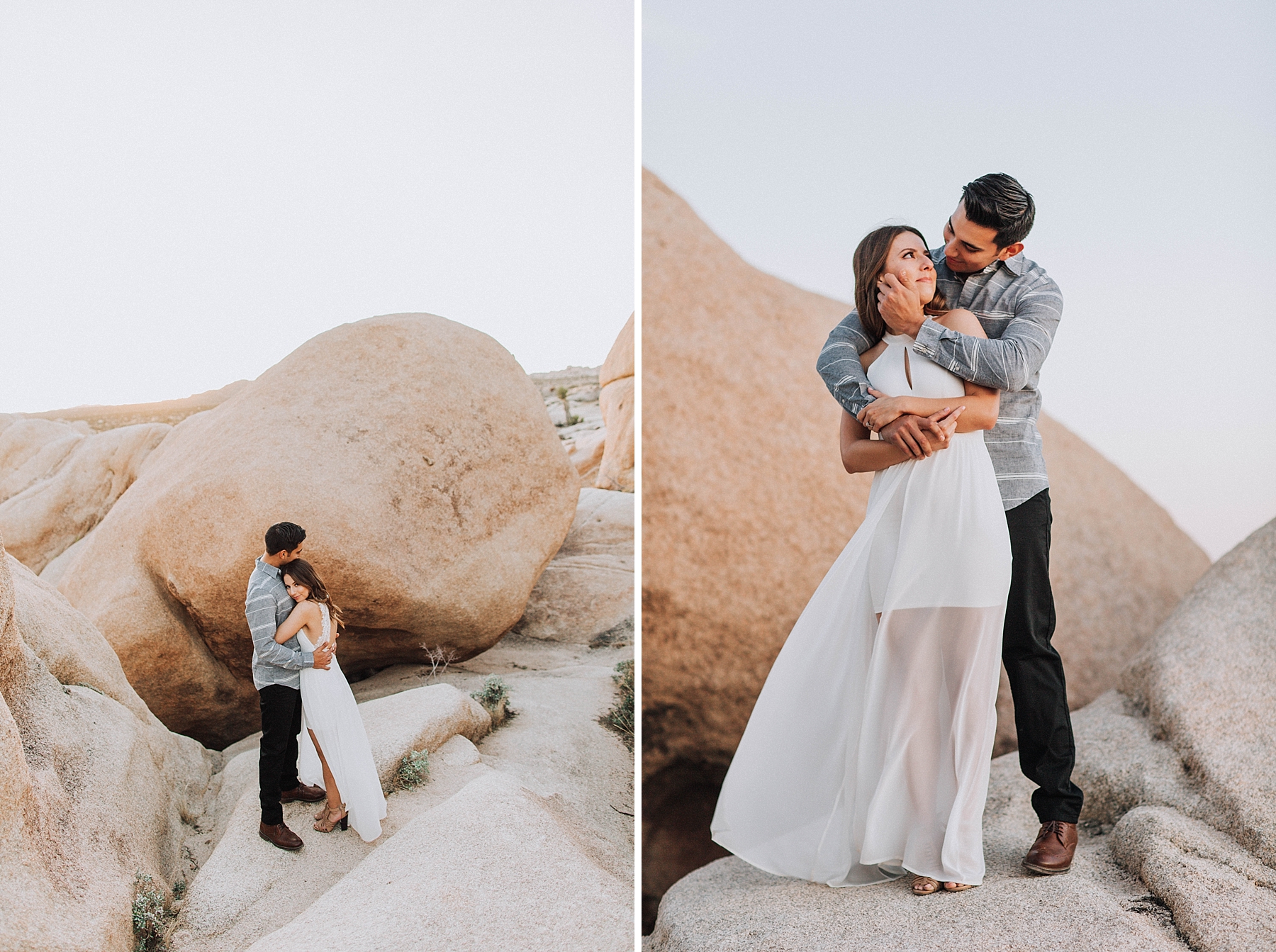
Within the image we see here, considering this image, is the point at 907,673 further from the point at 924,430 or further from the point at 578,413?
the point at 578,413

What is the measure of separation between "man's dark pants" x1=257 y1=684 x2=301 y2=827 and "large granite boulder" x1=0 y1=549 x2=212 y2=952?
Result: 28 centimetres

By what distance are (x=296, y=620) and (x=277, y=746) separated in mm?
445

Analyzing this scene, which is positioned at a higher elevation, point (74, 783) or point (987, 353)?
point (987, 353)

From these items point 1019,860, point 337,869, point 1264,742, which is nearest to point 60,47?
point 337,869

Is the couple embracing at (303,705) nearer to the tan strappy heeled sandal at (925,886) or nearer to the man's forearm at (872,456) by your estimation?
the tan strappy heeled sandal at (925,886)

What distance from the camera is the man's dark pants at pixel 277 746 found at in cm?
313

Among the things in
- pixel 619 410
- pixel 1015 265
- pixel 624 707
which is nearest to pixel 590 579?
pixel 624 707

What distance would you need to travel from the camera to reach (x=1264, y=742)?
3.68m

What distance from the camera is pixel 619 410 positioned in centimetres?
471

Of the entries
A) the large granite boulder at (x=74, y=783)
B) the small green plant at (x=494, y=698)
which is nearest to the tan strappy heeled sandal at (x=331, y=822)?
the large granite boulder at (x=74, y=783)

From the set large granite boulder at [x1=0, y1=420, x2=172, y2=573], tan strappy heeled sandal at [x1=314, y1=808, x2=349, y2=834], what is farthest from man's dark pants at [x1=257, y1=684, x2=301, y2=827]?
large granite boulder at [x1=0, y1=420, x2=172, y2=573]

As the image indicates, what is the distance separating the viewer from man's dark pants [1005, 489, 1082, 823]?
10.2ft

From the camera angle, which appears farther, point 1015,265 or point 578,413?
point 578,413

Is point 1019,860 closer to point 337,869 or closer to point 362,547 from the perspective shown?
point 337,869
